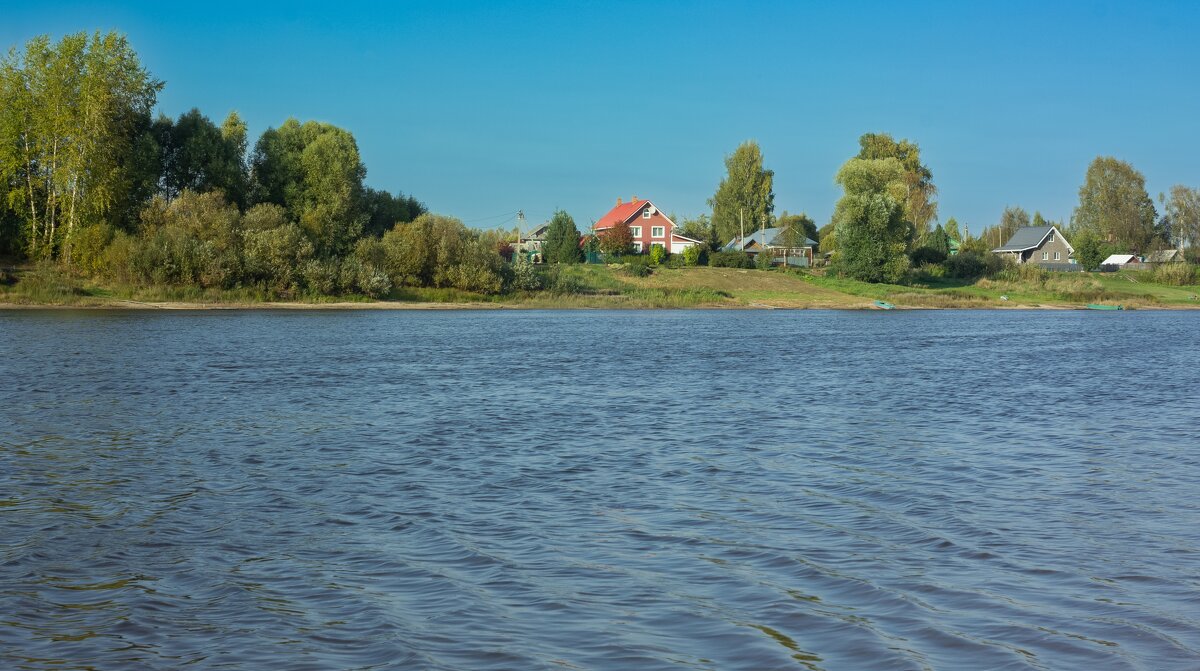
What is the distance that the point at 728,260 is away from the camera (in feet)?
327

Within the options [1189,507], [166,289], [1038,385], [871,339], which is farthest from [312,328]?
[1189,507]

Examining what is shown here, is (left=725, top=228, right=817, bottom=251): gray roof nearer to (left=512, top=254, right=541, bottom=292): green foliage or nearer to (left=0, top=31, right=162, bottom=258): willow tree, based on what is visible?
(left=512, top=254, right=541, bottom=292): green foliage

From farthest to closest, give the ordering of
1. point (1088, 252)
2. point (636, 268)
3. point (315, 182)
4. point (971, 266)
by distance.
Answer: point (1088, 252), point (971, 266), point (636, 268), point (315, 182)

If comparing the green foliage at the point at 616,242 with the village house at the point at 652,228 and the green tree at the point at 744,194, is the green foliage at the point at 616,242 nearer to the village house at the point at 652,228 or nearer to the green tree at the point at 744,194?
the village house at the point at 652,228

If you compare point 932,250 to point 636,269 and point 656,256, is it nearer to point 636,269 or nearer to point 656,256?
point 656,256

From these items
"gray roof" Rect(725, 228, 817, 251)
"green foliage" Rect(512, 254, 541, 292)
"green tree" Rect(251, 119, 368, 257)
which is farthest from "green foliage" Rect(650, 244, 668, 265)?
"green tree" Rect(251, 119, 368, 257)

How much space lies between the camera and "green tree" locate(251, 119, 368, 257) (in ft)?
248

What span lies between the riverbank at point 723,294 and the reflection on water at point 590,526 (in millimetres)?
41474

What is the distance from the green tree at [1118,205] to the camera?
14162 centimetres

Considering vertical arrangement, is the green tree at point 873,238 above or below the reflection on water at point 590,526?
above

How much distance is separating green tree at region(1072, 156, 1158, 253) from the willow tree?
122525 millimetres

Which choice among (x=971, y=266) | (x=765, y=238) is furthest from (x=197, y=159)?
(x=765, y=238)

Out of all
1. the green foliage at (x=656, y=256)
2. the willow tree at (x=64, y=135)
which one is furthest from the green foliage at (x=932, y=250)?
the willow tree at (x=64, y=135)

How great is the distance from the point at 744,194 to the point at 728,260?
146 feet
